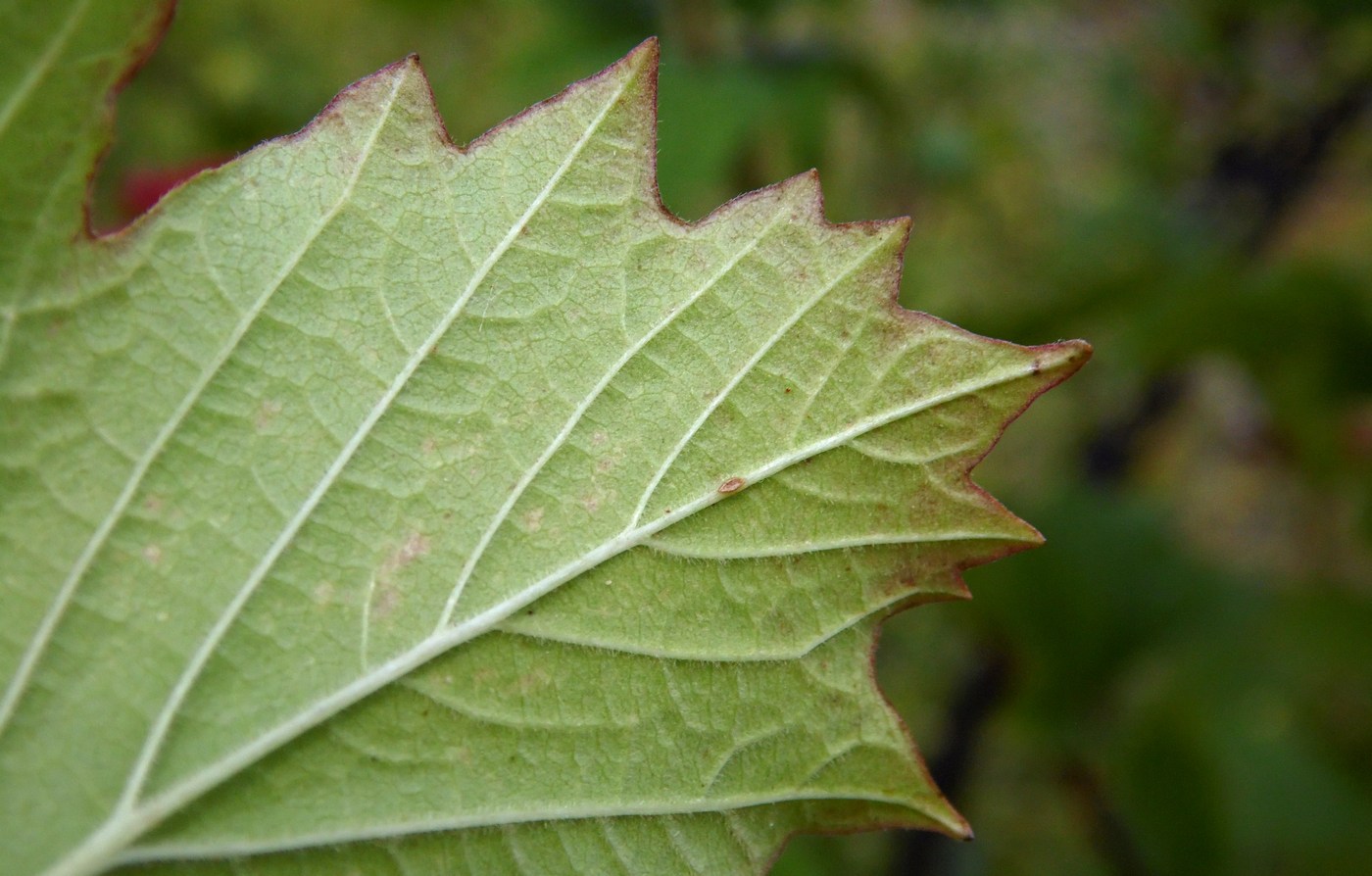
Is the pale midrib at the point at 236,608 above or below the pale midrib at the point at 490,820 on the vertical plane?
above

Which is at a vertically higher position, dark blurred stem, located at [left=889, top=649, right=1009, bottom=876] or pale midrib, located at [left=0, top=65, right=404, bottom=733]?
pale midrib, located at [left=0, top=65, right=404, bottom=733]

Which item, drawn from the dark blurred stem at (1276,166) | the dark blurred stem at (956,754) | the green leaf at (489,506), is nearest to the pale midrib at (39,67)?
the green leaf at (489,506)

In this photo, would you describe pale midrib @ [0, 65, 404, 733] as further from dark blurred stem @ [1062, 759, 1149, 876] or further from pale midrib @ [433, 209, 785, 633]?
dark blurred stem @ [1062, 759, 1149, 876]

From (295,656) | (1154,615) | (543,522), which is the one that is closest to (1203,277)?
(1154,615)

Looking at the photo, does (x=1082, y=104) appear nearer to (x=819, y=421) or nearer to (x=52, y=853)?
(x=819, y=421)

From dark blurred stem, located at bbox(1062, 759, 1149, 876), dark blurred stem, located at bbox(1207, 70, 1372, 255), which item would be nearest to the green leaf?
dark blurred stem, located at bbox(1062, 759, 1149, 876)

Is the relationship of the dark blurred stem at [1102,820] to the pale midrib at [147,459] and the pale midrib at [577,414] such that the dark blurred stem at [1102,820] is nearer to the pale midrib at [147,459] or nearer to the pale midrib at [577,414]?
the pale midrib at [577,414]

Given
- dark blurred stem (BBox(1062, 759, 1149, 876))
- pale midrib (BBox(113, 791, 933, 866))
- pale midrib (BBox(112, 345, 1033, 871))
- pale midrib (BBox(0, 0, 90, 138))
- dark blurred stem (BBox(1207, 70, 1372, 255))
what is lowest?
dark blurred stem (BBox(1062, 759, 1149, 876))

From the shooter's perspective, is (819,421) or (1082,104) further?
(1082,104)
